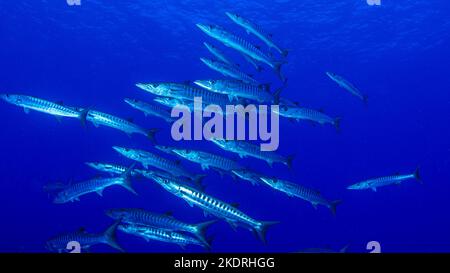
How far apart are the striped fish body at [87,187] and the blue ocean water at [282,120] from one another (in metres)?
12.9

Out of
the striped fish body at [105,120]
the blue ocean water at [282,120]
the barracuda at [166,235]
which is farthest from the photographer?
the blue ocean water at [282,120]

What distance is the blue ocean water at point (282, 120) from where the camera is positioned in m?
28.2

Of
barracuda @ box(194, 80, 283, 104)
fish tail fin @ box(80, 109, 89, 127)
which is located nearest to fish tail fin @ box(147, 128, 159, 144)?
fish tail fin @ box(80, 109, 89, 127)

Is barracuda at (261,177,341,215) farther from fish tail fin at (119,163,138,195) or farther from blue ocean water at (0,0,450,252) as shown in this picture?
blue ocean water at (0,0,450,252)

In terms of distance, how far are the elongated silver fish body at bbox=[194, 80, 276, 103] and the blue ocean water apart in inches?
579

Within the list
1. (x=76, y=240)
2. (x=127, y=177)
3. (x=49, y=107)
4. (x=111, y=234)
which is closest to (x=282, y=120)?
(x=127, y=177)

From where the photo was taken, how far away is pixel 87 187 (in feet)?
30.1

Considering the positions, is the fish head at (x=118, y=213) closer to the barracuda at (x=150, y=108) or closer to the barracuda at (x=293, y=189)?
the barracuda at (x=293, y=189)

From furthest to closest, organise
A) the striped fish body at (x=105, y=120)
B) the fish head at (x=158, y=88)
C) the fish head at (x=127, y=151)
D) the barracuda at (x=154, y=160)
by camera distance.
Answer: the fish head at (x=127, y=151) → the barracuda at (x=154, y=160) → the striped fish body at (x=105, y=120) → the fish head at (x=158, y=88)

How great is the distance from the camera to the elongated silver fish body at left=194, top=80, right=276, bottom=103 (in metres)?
8.77

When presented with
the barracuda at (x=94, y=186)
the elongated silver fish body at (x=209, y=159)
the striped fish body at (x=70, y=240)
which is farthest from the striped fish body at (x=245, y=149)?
the striped fish body at (x=70, y=240)

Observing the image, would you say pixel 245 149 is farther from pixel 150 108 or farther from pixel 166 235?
pixel 166 235

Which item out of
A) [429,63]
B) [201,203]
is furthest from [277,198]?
[201,203]
